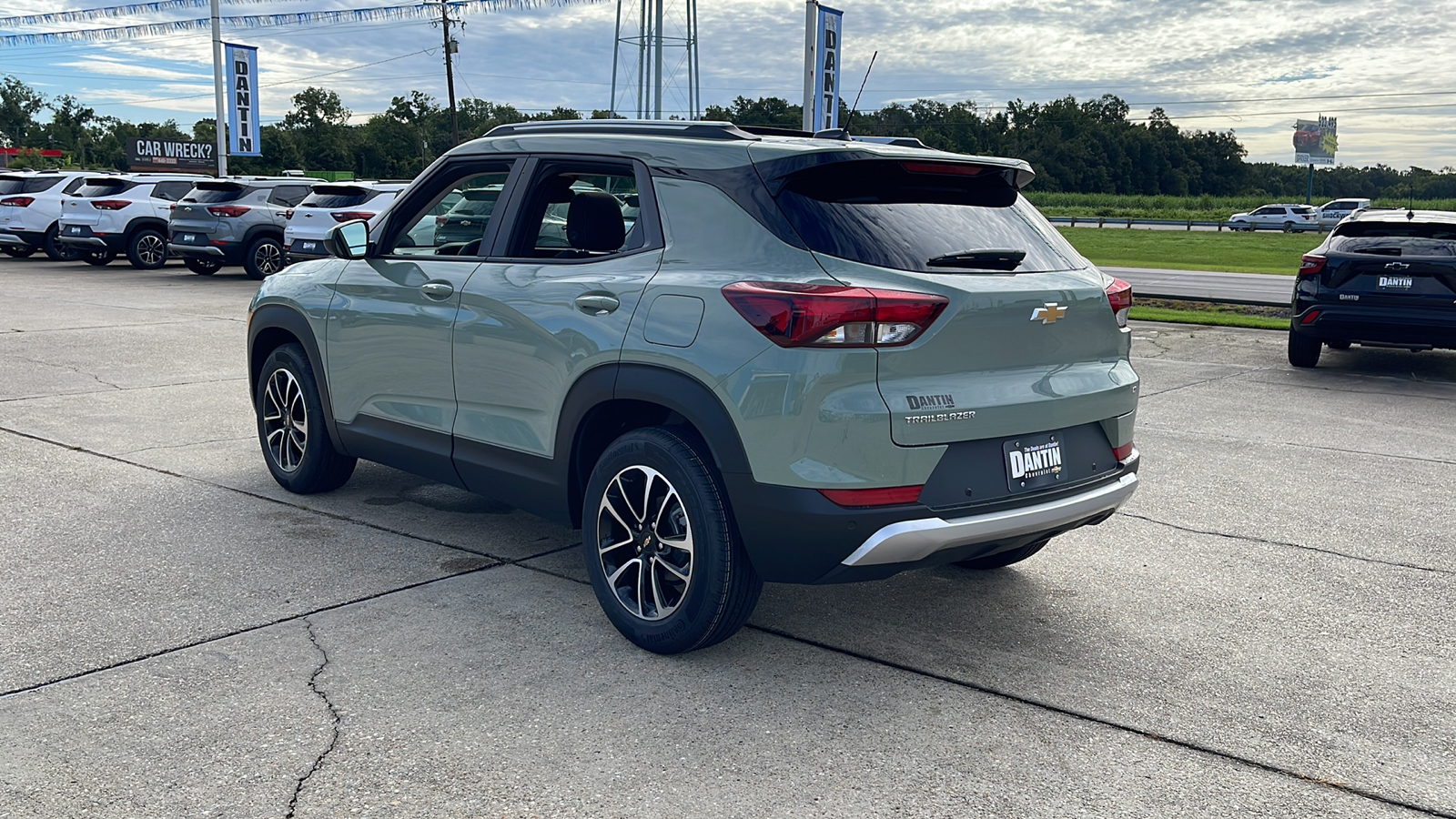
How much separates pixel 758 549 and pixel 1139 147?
110479mm

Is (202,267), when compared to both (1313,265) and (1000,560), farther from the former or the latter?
(1000,560)

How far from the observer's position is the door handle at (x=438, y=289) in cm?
491

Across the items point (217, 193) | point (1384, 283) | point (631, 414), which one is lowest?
point (631, 414)

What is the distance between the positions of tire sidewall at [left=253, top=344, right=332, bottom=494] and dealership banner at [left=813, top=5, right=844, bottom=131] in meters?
20.0

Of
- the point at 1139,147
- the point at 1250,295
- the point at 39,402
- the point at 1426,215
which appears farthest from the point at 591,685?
the point at 1139,147

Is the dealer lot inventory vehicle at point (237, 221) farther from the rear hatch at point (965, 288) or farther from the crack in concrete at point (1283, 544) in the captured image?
the rear hatch at point (965, 288)

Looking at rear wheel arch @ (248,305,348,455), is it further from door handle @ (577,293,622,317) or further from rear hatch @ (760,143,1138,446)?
rear hatch @ (760,143,1138,446)

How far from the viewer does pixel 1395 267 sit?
10.8m

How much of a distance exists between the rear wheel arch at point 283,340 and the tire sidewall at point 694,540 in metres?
2.04

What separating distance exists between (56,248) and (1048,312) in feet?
86.0

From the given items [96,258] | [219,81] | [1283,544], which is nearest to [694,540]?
[1283,544]

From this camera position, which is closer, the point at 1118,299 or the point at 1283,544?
the point at 1118,299

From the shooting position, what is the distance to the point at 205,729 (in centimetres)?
346

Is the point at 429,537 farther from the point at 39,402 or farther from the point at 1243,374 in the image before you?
the point at 1243,374
